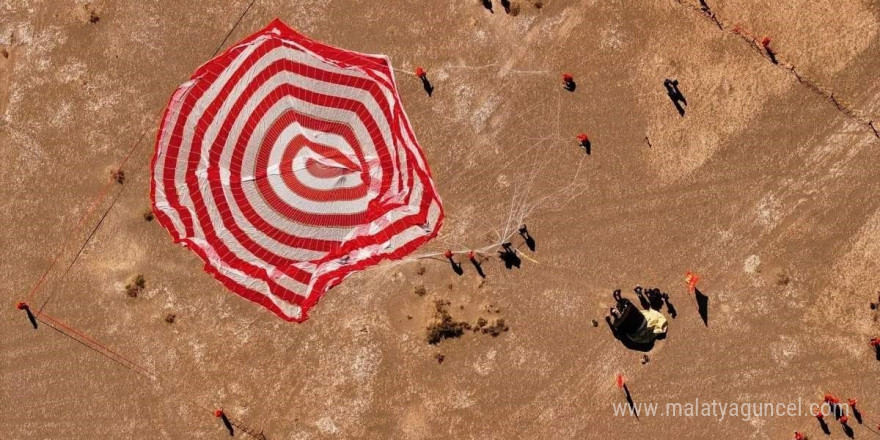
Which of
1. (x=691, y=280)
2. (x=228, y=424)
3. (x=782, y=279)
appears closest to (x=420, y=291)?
(x=228, y=424)

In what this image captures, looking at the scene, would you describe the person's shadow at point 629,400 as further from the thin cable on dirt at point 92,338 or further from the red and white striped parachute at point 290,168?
the thin cable on dirt at point 92,338

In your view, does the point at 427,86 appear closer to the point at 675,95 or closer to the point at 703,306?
the point at 675,95

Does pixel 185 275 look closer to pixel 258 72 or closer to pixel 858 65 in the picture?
pixel 258 72

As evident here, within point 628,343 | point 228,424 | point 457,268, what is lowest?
point 228,424

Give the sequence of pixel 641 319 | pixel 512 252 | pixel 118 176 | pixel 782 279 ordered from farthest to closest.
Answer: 1. pixel 118 176
2. pixel 512 252
3. pixel 782 279
4. pixel 641 319

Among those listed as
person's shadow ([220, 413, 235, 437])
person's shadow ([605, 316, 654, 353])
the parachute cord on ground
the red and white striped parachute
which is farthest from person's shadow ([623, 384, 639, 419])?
person's shadow ([220, 413, 235, 437])

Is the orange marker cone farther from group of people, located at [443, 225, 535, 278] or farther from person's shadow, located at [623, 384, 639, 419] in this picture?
group of people, located at [443, 225, 535, 278]
